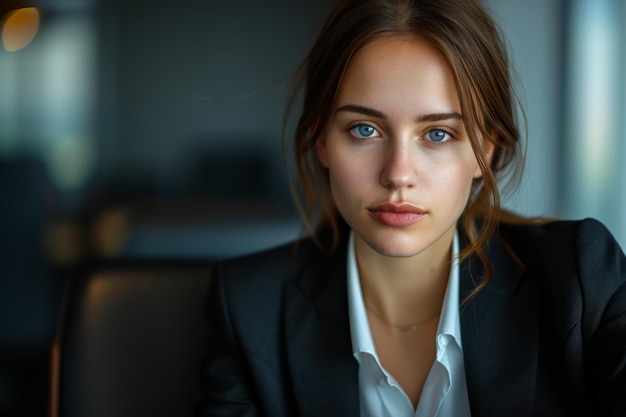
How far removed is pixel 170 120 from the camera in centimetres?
620

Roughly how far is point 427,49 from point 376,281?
1.39 ft

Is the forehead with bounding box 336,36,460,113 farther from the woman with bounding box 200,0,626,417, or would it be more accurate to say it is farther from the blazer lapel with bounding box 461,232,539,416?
the blazer lapel with bounding box 461,232,539,416

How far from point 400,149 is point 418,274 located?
11.3 inches

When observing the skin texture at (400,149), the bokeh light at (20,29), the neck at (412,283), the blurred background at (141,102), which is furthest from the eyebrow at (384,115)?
the bokeh light at (20,29)

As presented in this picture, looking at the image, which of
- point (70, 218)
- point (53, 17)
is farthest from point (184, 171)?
point (53, 17)

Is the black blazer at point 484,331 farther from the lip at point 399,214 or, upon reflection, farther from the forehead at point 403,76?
the forehead at point 403,76

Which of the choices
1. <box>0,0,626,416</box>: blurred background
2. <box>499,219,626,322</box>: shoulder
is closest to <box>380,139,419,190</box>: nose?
<box>499,219,626,322</box>: shoulder

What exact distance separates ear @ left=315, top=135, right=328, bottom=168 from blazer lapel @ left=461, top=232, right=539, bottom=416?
30cm

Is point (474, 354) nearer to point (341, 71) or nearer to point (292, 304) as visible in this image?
point (292, 304)

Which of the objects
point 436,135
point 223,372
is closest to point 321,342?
point 223,372

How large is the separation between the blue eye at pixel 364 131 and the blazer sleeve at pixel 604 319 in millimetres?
364

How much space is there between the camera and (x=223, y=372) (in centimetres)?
147

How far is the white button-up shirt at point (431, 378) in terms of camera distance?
1403mm

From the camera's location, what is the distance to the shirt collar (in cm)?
141
